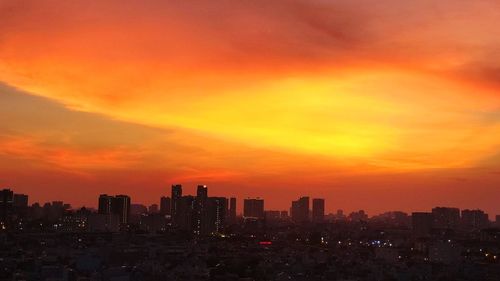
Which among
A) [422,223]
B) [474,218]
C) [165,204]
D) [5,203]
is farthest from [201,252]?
[474,218]

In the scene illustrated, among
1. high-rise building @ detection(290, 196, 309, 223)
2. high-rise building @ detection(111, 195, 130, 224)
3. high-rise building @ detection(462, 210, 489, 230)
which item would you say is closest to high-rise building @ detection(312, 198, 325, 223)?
high-rise building @ detection(290, 196, 309, 223)

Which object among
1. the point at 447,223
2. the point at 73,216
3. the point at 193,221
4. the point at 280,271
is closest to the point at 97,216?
the point at 73,216

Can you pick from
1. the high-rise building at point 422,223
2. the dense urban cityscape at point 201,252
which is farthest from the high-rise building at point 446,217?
the high-rise building at point 422,223

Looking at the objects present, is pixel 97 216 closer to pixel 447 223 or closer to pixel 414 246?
pixel 414 246

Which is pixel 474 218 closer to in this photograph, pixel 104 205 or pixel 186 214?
pixel 186 214

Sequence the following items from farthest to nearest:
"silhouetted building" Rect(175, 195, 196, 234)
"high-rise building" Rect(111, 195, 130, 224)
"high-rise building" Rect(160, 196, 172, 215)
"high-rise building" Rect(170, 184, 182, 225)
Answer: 1. "high-rise building" Rect(160, 196, 172, 215)
2. "high-rise building" Rect(170, 184, 182, 225)
3. "high-rise building" Rect(111, 195, 130, 224)
4. "silhouetted building" Rect(175, 195, 196, 234)

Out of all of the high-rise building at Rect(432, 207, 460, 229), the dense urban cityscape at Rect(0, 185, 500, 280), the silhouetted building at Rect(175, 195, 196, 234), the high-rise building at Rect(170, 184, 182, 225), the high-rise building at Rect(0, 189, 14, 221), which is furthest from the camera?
the high-rise building at Rect(432, 207, 460, 229)

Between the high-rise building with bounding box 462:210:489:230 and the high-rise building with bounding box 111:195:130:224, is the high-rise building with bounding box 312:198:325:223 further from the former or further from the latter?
the high-rise building with bounding box 111:195:130:224
